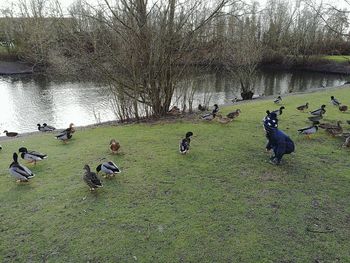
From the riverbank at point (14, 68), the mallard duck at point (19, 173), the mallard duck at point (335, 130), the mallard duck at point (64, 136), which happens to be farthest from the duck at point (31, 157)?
the riverbank at point (14, 68)

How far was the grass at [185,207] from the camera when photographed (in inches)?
243

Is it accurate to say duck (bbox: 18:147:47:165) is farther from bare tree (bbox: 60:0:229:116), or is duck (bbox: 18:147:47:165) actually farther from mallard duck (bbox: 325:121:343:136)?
mallard duck (bbox: 325:121:343:136)

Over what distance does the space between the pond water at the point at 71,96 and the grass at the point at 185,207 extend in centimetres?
939

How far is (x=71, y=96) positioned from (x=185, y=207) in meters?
26.3

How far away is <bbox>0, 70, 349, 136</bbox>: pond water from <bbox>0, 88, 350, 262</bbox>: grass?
9.39 metres

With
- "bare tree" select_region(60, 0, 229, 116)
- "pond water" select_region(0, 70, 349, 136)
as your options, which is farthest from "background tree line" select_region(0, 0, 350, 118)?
"pond water" select_region(0, 70, 349, 136)

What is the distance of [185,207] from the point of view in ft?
25.0

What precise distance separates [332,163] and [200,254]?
631 cm

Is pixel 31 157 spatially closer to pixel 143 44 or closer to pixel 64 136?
pixel 64 136

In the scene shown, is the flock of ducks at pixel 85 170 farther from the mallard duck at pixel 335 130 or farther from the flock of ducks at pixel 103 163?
the mallard duck at pixel 335 130

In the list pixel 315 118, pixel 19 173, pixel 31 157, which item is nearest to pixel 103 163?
pixel 19 173

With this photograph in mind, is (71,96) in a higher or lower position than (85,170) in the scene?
lower

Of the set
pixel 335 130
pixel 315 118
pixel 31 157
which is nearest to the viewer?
pixel 31 157

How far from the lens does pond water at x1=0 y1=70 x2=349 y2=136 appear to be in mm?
23062
